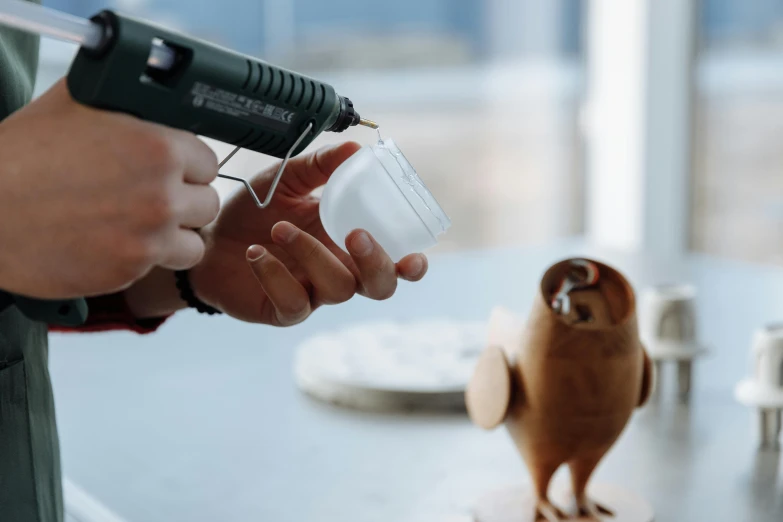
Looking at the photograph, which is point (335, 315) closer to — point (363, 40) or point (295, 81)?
point (295, 81)

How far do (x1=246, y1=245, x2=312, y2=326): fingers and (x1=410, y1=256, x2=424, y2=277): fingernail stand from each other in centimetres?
8

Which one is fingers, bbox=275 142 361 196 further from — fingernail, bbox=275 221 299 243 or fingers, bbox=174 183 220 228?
fingers, bbox=174 183 220 228

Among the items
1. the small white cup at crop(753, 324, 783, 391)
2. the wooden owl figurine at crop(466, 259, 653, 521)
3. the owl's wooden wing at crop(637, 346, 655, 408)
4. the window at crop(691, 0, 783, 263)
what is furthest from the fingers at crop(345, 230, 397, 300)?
the window at crop(691, 0, 783, 263)

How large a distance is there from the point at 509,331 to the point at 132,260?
1.07 feet

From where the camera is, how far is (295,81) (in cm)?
56

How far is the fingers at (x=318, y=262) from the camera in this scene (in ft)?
2.13

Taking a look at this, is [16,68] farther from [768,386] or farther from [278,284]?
[768,386]

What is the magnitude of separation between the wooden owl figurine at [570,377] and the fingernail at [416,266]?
0.27 ft

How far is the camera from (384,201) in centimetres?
61

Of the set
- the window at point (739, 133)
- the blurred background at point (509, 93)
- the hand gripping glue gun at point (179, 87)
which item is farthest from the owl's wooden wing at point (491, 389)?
the window at point (739, 133)

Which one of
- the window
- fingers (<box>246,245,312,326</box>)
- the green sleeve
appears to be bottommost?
the window

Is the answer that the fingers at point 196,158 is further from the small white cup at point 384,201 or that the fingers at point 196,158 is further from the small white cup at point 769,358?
the small white cup at point 769,358

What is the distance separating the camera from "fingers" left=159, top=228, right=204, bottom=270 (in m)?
0.50

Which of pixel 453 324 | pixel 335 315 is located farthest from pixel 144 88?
pixel 335 315
